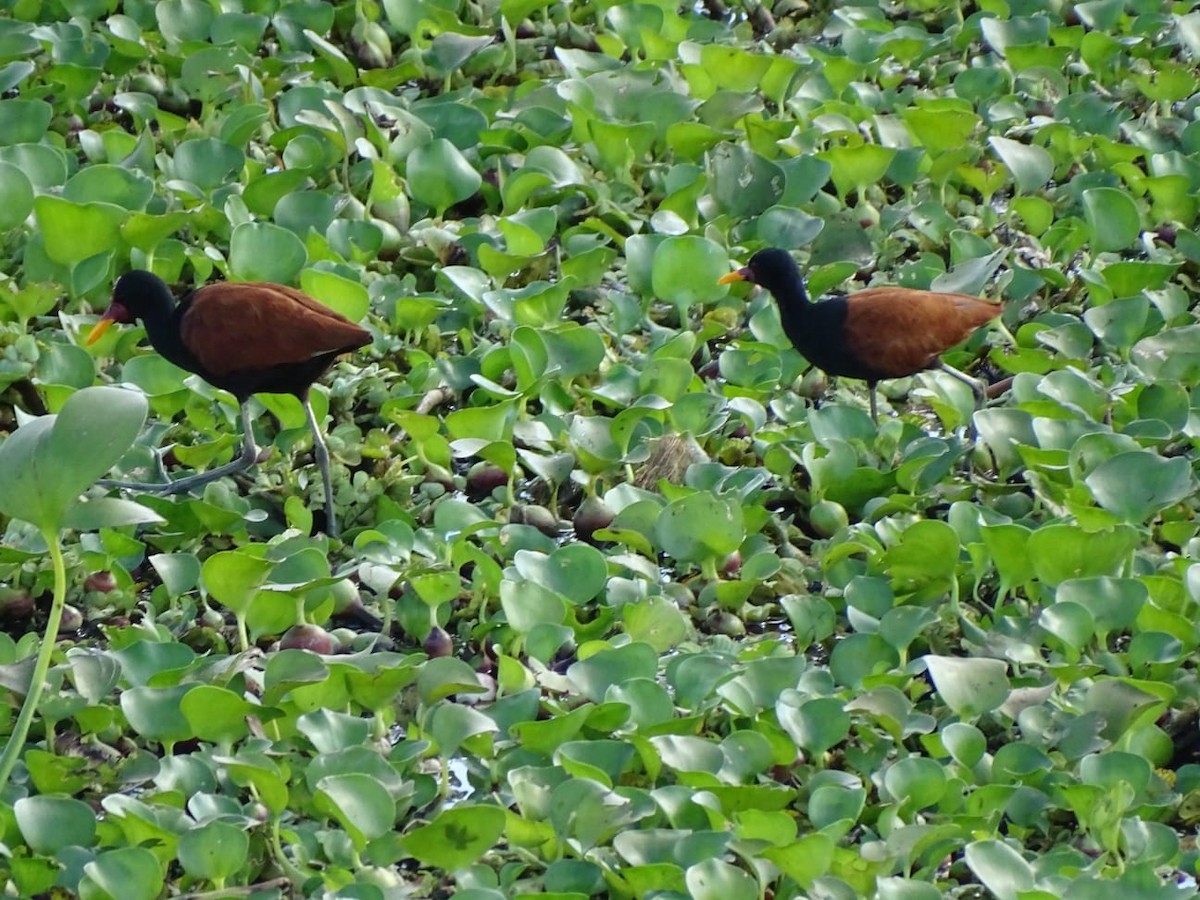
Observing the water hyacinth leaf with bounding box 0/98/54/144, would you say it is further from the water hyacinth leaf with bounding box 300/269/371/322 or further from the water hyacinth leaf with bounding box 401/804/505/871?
the water hyacinth leaf with bounding box 401/804/505/871

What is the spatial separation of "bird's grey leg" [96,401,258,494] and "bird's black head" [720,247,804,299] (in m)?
1.24

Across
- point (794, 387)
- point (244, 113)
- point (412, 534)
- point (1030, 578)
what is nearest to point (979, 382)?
point (794, 387)

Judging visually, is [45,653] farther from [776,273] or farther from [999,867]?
[776,273]

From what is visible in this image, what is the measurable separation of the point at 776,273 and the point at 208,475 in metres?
1.40

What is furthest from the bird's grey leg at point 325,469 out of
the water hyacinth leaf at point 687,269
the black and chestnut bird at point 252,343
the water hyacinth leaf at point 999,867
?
the water hyacinth leaf at point 999,867

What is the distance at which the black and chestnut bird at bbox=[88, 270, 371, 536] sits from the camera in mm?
4094

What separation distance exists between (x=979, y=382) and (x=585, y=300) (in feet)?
3.46

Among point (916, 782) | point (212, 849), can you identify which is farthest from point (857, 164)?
point (212, 849)

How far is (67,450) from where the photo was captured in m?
2.66

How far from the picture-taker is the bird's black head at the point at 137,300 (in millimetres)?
4344

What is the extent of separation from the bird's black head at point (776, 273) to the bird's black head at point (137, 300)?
4.47ft

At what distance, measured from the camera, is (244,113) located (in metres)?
5.34

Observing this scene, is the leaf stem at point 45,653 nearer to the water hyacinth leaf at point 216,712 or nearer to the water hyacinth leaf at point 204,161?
the water hyacinth leaf at point 216,712

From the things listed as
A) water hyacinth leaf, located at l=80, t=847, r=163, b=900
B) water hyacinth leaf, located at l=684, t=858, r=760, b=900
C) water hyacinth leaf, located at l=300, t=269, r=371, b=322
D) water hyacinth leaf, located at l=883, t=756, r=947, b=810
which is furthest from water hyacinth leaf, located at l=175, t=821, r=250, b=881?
water hyacinth leaf, located at l=300, t=269, r=371, b=322
